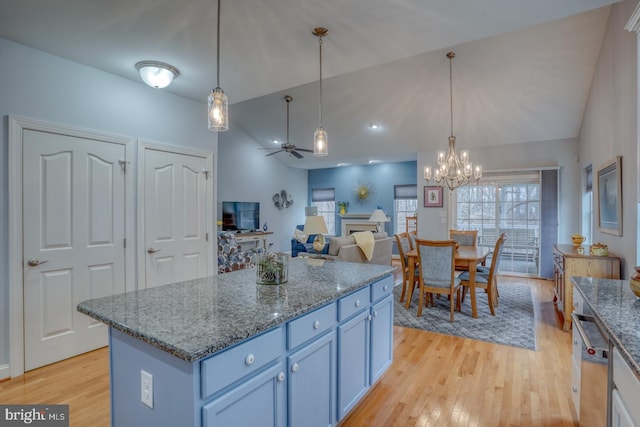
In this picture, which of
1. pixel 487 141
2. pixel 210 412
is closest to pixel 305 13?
pixel 210 412

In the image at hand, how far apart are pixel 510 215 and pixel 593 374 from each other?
17.9 feet

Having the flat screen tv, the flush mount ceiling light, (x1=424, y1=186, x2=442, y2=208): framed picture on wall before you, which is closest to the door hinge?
the flush mount ceiling light

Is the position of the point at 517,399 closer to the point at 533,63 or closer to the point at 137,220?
the point at 137,220

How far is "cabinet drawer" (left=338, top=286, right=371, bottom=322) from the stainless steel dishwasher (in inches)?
43.2

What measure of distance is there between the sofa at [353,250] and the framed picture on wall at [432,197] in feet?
4.34

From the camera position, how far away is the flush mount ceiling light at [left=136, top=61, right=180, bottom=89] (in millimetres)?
2805

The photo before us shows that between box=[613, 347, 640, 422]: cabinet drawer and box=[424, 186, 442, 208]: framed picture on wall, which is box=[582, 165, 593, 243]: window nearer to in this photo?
box=[424, 186, 442, 208]: framed picture on wall

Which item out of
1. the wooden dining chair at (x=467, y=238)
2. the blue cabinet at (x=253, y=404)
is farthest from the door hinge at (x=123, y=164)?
the wooden dining chair at (x=467, y=238)

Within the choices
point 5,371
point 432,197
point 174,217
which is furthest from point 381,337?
point 432,197

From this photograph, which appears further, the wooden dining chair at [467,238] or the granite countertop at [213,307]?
the wooden dining chair at [467,238]

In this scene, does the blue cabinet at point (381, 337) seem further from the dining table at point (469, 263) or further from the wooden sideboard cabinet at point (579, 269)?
the wooden sideboard cabinet at point (579, 269)

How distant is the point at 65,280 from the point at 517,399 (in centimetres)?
367

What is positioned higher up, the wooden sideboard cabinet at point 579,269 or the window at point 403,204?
the window at point 403,204

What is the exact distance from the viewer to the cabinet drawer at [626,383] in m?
0.98
